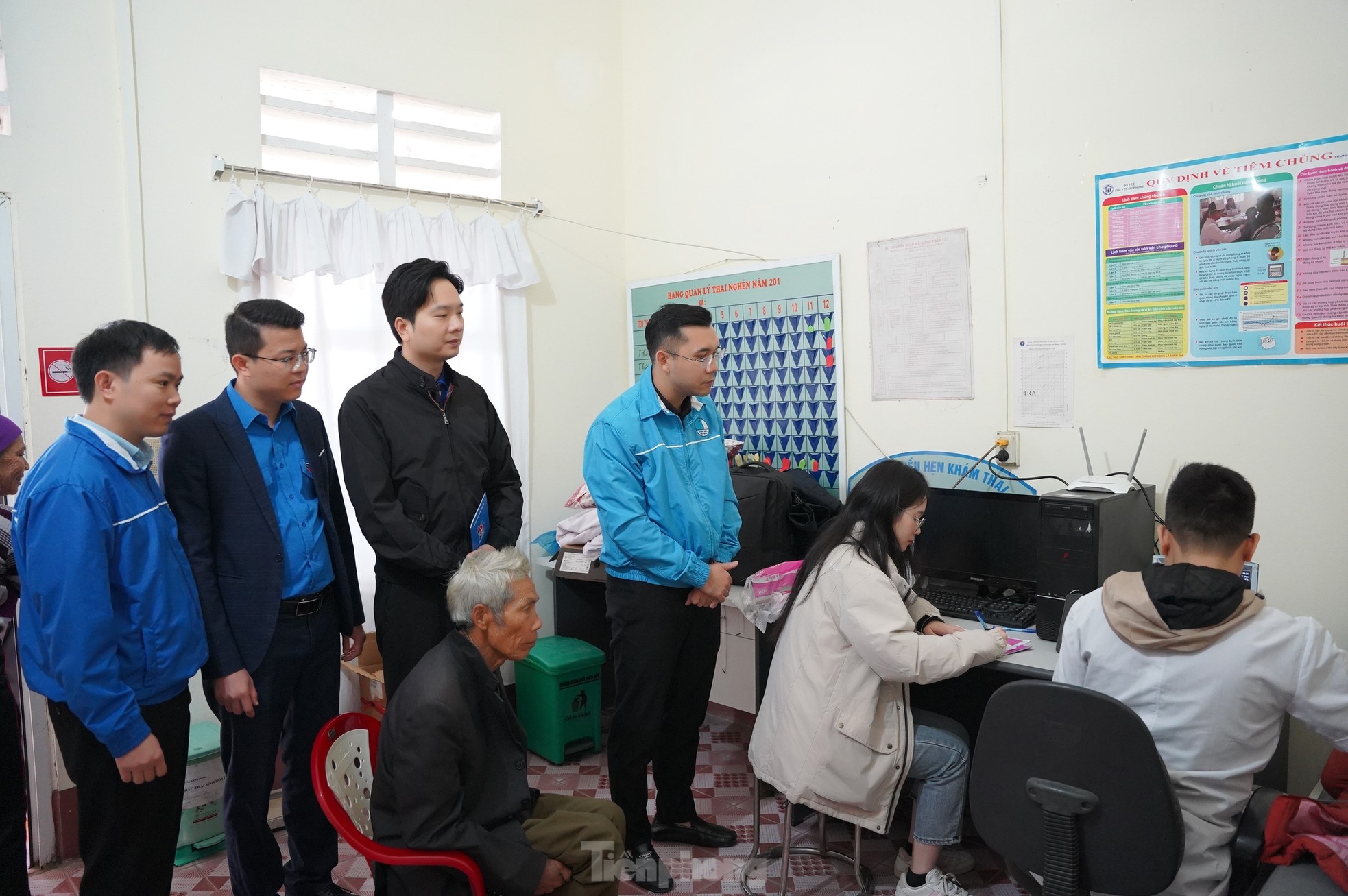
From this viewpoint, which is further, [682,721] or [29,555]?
[682,721]

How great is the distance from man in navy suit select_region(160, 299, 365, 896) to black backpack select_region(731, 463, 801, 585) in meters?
1.40

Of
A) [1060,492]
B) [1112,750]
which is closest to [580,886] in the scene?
[1112,750]

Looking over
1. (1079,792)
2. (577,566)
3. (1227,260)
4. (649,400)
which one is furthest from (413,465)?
(1227,260)

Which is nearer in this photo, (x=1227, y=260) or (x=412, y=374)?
(x=412, y=374)

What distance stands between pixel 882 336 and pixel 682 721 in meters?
1.60

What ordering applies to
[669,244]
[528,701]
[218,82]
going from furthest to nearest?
[669,244] < [528,701] < [218,82]

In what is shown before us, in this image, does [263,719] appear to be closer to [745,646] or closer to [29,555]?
[29,555]

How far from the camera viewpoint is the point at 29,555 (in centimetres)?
168

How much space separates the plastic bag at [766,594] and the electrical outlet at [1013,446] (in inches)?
32.1

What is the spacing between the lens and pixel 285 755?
224 cm

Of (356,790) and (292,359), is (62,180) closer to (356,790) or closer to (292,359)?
(292,359)

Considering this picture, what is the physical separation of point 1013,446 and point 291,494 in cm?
223

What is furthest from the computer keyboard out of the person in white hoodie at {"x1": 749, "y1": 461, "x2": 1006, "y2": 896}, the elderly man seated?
the elderly man seated

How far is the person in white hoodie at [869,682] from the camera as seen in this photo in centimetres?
205
